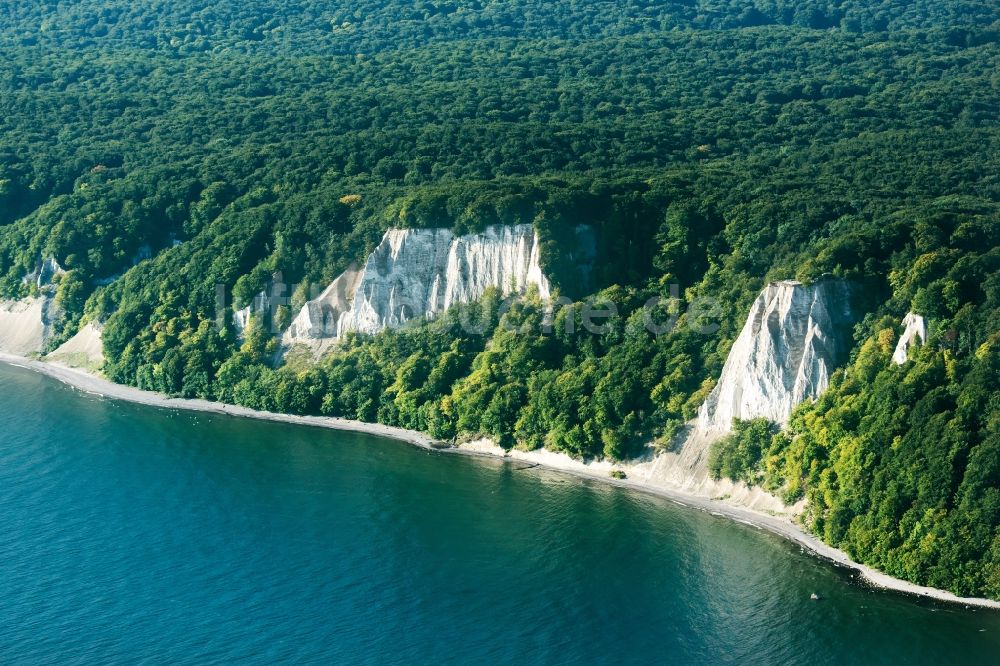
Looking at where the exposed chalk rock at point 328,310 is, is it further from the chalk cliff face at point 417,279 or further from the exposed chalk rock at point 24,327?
the exposed chalk rock at point 24,327

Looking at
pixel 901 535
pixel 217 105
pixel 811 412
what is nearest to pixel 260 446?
pixel 811 412

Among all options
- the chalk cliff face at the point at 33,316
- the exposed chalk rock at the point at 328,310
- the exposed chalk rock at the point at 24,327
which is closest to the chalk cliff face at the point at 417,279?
the exposed chalk rock at the point at 328,310

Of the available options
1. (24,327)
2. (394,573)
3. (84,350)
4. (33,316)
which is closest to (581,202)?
(394,573)

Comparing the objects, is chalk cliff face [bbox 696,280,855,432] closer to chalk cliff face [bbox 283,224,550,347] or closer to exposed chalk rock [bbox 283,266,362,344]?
chalk cliff face [bbox 283,224,550,347]

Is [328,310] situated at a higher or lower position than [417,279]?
lower

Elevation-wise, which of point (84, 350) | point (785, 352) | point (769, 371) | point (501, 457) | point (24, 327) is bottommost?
point (501, 457)

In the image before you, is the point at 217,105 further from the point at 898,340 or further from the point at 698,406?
the point at 898,340

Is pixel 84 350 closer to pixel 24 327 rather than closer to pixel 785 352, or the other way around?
pixel 24 327
